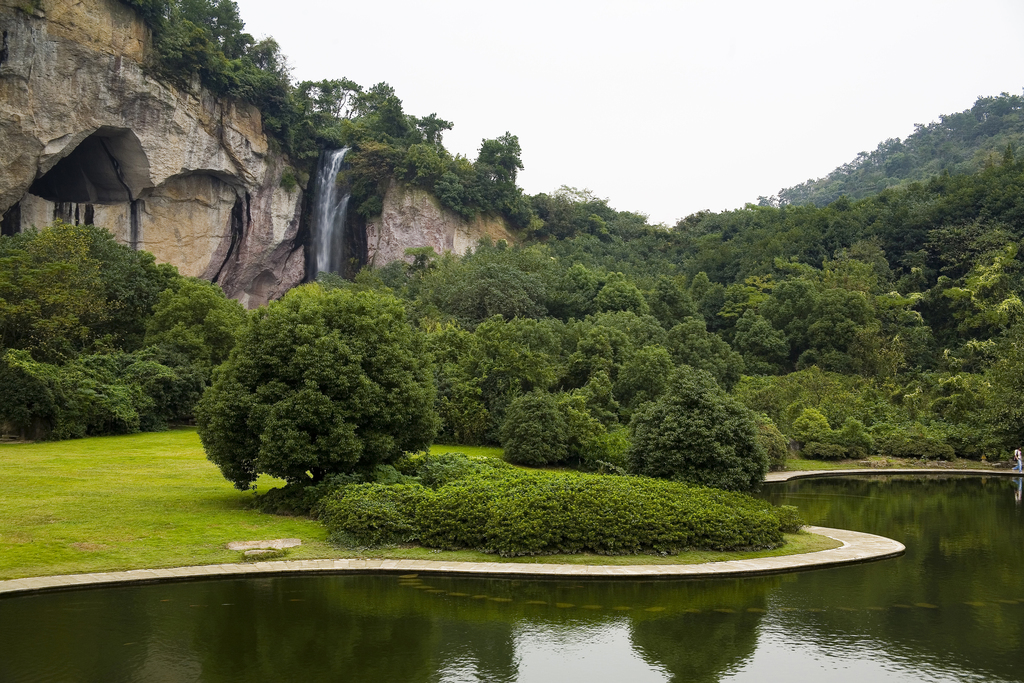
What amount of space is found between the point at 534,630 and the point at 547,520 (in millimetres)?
3319

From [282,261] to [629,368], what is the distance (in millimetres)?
26135

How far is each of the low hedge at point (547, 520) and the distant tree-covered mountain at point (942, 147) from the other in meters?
68.1

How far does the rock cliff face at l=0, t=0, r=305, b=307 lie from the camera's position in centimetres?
3275

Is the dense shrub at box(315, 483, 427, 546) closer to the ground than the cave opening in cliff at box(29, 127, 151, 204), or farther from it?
closer to the ground

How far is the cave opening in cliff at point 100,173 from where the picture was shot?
37562 mm

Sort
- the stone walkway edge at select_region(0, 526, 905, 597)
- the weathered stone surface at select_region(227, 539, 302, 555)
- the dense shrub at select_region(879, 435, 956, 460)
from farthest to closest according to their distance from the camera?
the dense shrub at select_region(879, 435, 956, 460) → the weathered stone surface at select_region(227, 539, 302, 555) → the stone walkway edge at select_region(0, 526, 905, 597)

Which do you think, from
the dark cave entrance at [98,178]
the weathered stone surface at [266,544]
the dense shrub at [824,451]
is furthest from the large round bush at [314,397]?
the dark cave entrance at [98,178]

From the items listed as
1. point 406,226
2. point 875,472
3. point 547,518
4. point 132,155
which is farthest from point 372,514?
point 406,226

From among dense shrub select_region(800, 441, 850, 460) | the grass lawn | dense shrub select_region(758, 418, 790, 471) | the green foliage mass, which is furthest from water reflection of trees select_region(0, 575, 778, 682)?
dense shrub select_region(800, 441, 850, 460)

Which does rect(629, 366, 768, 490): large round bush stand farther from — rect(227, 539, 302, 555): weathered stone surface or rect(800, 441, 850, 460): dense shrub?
rect(800, 441, 850, 460): dense shrub

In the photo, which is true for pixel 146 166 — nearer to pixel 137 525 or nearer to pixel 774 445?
pixel 137 525

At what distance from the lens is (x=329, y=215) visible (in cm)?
4806

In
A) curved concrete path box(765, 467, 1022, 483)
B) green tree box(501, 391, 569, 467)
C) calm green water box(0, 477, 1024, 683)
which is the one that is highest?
green tree box(501, 391, 569, 467)

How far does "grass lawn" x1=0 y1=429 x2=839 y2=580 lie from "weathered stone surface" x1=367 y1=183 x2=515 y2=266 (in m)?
31.1
